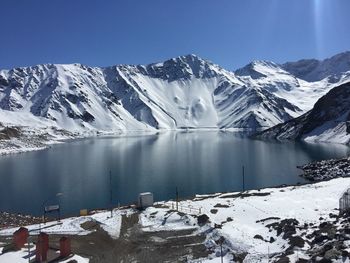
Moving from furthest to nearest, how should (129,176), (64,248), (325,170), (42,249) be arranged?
1. (129,176)
2. (325,170)
3. (64,248)
4. (42,249)

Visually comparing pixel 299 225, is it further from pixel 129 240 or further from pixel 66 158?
pixel 66 158

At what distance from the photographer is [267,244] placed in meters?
39.8

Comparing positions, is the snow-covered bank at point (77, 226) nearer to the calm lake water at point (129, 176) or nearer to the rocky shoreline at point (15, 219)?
the rocky shoreline at point (15, 219)

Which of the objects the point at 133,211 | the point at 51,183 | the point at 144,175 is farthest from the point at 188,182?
the point at 133,211

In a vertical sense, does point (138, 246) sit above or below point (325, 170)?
above

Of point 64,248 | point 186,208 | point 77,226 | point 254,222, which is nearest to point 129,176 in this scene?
point 186,208

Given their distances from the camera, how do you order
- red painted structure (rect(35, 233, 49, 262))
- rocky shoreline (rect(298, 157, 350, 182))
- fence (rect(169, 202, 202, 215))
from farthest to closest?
rocky shoreline (rect(298, 157, 350, 182)), fence (rect(169, 202, 202, 215)), red painted structure (rect(35, 233, 49, 262))

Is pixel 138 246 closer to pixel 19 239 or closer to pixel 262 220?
pixel 19 239

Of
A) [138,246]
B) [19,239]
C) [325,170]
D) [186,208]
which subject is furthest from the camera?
[325,170]

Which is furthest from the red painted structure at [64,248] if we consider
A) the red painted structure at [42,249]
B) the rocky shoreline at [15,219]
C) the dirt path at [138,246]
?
the rocky shoreline at [15,219]

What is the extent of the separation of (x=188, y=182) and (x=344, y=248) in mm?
66624

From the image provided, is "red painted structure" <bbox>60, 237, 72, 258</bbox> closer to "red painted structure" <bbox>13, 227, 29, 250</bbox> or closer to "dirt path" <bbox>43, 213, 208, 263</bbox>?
"dirt path" <bbox>43, 213, 208, 263</bbox>

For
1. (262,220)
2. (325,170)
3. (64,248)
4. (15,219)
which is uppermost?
(64,248)

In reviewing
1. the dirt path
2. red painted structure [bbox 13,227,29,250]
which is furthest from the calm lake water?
red painted structure [bbox 13,227,29,250]
